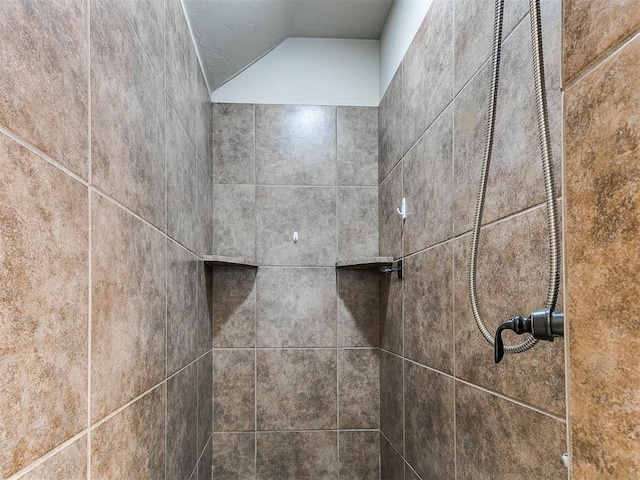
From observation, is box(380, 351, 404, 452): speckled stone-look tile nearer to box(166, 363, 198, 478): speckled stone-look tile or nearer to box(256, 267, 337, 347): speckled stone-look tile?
box(256, 267, 337, 347): speckled stone-look tile

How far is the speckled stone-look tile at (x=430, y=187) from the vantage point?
4.99 ft

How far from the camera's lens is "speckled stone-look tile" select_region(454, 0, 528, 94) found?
1124 millimetres

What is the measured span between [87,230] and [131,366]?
367 millimetres

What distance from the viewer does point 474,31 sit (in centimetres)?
133

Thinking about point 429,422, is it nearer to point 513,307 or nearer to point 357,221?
point 513,307

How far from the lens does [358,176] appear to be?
258 cm

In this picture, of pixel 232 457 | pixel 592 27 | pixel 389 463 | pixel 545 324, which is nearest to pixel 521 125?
pixel 545 324

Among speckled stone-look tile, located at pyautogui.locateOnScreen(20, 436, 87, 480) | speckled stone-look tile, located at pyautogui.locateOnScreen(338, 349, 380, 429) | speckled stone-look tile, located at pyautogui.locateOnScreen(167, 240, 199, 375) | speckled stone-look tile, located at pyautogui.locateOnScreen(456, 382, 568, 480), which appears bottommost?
speckled stone-look tile, located at pyautogui.locateOnScreen(338, 349, 380, 429)

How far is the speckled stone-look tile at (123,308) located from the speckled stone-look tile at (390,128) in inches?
46.0

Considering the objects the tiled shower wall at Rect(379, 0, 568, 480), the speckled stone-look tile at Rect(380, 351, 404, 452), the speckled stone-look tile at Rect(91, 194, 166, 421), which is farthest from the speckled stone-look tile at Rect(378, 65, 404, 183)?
the speckled stone-look tile at Rect(91, 194, 166, 421)

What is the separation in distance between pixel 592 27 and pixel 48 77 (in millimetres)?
652

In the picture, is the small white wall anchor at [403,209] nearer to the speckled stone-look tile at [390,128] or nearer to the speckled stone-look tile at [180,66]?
the speckled stone-look tile at [390,128]

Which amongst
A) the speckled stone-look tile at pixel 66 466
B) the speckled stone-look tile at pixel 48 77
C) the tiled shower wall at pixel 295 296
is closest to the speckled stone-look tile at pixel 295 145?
the tiled shower wall at pixel 295 296

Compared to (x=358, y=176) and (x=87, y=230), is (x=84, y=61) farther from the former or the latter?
(x=358, y=176)
